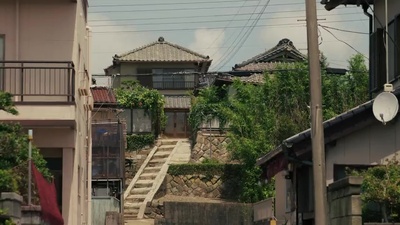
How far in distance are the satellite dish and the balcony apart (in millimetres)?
8032

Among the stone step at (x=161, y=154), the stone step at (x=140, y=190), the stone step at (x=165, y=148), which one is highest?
the stone step at (x=165, y=148)

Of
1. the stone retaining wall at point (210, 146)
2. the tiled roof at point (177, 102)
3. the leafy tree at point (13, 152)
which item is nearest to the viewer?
the leafy tree at point (13, 152)

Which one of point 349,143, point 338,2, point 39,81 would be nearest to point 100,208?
point 39,81

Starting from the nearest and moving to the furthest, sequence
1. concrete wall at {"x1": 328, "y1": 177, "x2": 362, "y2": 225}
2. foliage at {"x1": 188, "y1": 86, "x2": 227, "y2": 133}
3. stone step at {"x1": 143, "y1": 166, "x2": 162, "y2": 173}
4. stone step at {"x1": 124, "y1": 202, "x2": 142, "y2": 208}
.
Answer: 1. concrete wall at {"x1": 328, "y1": 177, "x2": 362, "y2": 225}
2. stone step at {"x1": 124, "y1": 202, "x2": 142, "y2": 208}
3. stone step at {"x1": 143, "y1": 166, "x2": 162, "y2": 173}
4. foliage at {"x1": 188, "y1": 86, "x2": 227, "y2": 133}

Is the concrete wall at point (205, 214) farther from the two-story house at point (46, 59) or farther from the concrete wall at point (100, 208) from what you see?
the two-story house at point (46, 59)

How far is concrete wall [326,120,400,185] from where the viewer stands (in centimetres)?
1927

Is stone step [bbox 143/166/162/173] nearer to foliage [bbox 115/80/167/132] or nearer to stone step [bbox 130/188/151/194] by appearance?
stone step [bbox 130/188/151/194]

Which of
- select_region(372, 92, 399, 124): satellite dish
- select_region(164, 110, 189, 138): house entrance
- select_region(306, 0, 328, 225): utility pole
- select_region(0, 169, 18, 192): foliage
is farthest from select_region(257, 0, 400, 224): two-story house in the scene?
select_region(164, 110, 189, 138): house entrance

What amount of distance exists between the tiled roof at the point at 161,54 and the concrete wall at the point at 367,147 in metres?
57.0

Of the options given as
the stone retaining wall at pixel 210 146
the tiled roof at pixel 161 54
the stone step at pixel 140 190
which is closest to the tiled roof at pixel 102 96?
the stone step at pixel 140 190

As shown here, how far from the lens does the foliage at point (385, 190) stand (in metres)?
16.7

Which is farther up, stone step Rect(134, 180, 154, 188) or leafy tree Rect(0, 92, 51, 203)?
stone step Rect(134, 180, 154, 188)

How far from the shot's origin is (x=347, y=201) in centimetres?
1616

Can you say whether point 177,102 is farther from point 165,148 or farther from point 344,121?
point 344,121
